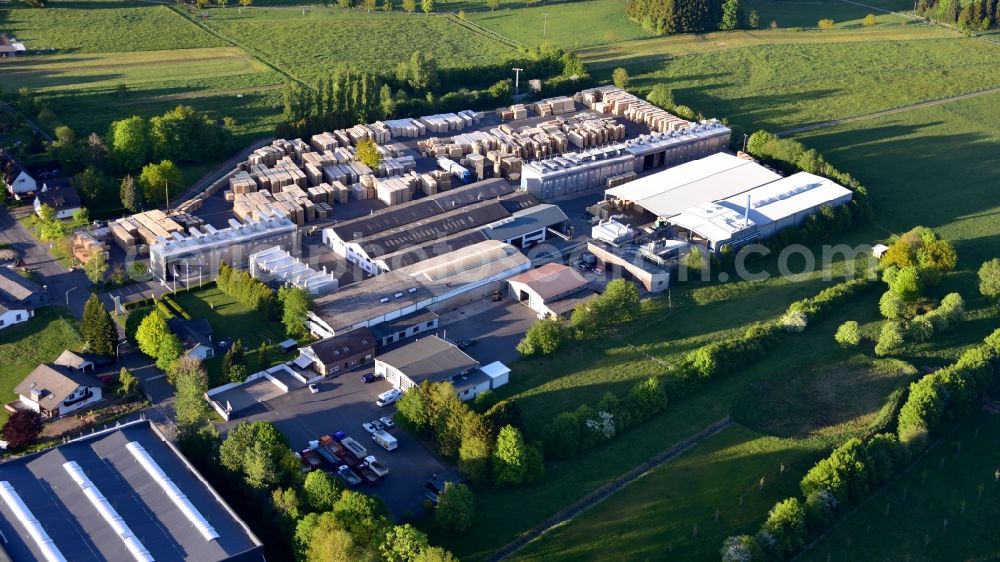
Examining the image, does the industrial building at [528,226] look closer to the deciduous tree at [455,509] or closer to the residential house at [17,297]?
the deciduous tree at [455,509]

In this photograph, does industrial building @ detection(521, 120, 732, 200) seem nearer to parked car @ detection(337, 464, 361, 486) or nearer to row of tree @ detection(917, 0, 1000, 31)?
parked car @ detection(337, 464, 361, 486)

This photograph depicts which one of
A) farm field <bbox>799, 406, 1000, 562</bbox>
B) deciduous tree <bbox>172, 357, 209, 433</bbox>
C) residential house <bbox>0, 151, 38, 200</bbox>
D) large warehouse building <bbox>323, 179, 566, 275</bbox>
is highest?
residential house <bbox>0, 151, 38, 200</bbox>

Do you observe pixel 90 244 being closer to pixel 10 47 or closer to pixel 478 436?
pixel 478 436

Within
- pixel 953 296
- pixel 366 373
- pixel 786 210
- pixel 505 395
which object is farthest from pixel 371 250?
pixel 953 296

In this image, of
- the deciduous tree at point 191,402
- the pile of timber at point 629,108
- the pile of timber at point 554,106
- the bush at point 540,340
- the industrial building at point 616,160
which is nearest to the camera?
the deciduous tree at point 191,402

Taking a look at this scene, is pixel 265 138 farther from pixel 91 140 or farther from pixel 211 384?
pixel 211 384

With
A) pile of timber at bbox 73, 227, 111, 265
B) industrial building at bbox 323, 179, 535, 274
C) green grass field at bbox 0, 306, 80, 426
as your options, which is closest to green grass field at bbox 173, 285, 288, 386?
green grass field at bbox 0, 306, 80, 426

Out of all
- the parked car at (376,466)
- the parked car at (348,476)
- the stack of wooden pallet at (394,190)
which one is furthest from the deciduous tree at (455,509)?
the stack of wooden pallet at (394,190)
